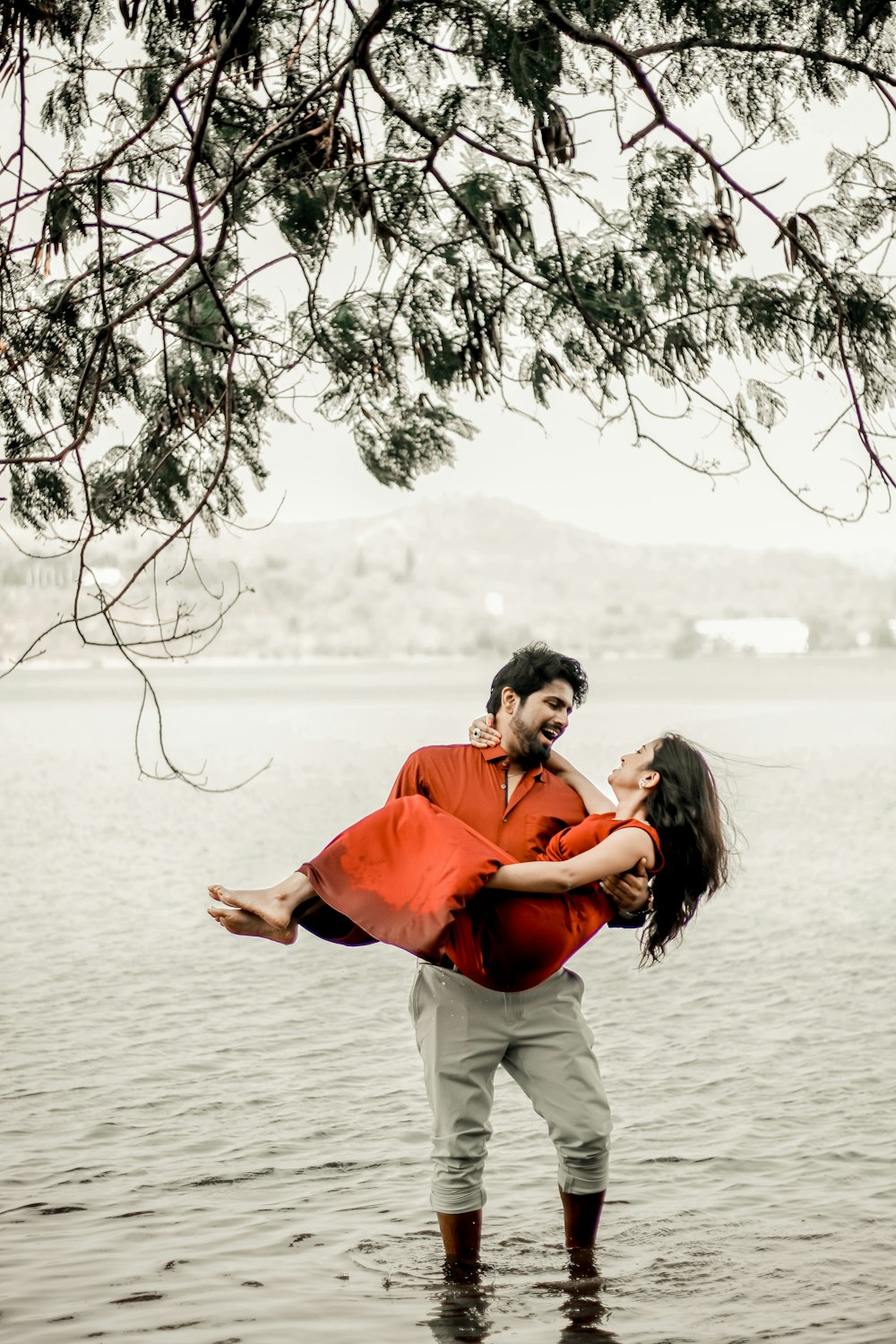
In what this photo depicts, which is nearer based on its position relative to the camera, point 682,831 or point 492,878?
point 492,878

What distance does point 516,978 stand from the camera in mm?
3482

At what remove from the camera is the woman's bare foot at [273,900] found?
11.1 feet

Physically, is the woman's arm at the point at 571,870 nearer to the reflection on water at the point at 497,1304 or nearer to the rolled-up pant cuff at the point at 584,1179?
the rolled-up pant cuff at the point at 584,1179

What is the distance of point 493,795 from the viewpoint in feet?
11.7

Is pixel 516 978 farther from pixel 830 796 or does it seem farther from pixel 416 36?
pixel 830 796

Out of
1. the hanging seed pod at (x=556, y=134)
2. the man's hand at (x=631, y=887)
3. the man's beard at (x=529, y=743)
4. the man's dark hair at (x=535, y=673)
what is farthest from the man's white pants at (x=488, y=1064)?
the hanging seed pod at (x=556, y=134)

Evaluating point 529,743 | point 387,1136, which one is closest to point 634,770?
point 529,743

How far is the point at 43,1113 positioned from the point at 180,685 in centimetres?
10953

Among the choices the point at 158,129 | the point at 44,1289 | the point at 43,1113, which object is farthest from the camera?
the point at 43,1113

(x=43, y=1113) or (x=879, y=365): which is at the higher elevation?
(x=879, y=365)

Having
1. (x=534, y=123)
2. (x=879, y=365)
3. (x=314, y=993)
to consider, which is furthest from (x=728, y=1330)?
(x=314, y=993)

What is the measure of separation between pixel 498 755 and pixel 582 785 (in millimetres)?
244

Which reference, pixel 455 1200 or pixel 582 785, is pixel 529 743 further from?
pixel 455 1200

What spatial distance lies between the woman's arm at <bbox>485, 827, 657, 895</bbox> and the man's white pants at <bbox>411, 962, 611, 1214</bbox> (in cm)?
33
